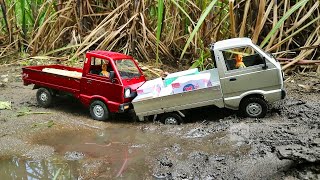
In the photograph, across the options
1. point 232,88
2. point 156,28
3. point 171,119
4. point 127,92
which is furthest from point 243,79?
point 156,28

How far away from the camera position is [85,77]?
667 centimetres

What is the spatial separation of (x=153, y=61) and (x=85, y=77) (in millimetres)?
2492

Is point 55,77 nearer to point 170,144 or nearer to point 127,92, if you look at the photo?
point 127,92

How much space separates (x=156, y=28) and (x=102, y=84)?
307 cm

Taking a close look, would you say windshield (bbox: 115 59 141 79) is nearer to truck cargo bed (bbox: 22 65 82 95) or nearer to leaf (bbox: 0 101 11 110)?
truck cargo bed (bbox: 22 65 82 95)

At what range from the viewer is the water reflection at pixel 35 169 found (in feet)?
16.0

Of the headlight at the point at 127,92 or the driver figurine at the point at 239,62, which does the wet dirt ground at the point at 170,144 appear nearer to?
the headlight at the point at 127,92

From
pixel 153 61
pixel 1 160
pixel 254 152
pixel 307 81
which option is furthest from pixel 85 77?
pixel 307 81

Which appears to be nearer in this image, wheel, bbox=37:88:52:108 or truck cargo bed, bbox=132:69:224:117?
truck cargo bed, bbox=132:69:224:117

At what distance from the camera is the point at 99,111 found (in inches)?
263

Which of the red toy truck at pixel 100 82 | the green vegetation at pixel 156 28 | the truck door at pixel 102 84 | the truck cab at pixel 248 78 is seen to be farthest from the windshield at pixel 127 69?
the truck cab at pixel 248 78

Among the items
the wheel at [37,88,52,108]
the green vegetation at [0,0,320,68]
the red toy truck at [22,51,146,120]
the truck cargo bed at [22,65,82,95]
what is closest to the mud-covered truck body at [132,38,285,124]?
the red toy truck at [22,51,146,120]

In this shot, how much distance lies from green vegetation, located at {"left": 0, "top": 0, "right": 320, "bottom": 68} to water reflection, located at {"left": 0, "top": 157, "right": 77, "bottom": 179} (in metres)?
3.14

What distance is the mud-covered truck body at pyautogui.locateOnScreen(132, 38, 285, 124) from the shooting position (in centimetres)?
584
